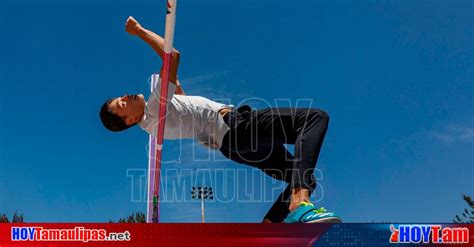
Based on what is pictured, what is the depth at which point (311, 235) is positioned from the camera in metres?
2.96

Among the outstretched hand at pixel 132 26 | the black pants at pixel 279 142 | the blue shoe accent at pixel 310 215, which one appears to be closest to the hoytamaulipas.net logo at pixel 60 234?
the blue shoe accent at pixel 310 215

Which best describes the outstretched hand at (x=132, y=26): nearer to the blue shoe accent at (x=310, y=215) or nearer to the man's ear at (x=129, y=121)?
the man's ear at (x=129, y=121)

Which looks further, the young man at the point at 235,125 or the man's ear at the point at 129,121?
the man's ear at the point at 129,121

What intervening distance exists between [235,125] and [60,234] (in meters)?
1.20

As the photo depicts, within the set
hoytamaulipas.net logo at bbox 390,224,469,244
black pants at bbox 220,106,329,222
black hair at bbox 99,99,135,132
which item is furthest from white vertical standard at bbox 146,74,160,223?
hoytamaulipas.net logo at bbox 390,224,469,244

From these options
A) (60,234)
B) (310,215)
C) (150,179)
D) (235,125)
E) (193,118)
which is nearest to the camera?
(60,234)

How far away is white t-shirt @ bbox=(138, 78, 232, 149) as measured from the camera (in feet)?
12.4

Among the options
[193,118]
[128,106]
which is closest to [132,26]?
[128,106]

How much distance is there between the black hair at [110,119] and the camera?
3886 mm

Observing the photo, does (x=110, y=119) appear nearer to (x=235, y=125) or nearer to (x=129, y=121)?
(x=129, y=121)

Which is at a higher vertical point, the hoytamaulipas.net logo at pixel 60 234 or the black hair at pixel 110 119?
the black hair at pixel 110 119

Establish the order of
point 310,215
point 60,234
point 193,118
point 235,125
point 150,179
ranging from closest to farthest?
1. point 60,234
2. point 310,215
3. point 235,125
4. point 193,118
5. point 150,179

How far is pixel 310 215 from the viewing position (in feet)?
10.3

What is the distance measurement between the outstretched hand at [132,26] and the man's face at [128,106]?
416mm
